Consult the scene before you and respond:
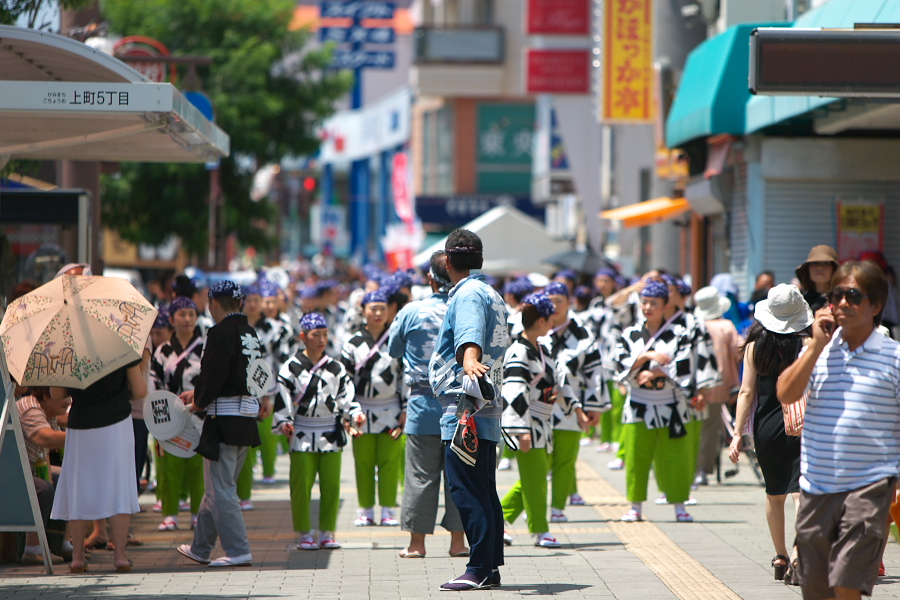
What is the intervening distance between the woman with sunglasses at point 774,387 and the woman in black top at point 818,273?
3.88 ft

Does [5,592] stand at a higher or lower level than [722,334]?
lower

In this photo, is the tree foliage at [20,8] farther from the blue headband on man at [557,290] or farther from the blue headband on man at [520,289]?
the blue headband on man at [520,289]

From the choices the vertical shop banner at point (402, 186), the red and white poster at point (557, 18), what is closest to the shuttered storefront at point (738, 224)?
the red and white poster at point (557, 18)

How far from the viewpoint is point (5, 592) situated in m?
7.22

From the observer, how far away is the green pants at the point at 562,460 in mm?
9828

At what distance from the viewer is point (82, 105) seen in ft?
24.6

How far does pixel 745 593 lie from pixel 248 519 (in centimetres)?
460

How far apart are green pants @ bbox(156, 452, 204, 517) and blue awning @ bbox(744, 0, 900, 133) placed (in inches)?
229

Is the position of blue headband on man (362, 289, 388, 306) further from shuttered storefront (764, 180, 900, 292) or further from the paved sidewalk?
shuttered storefront (764, 180, 900, 292)

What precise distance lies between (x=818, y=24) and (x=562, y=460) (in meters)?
5.41

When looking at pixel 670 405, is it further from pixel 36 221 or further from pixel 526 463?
pixel 36 221

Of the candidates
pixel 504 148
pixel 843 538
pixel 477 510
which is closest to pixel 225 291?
pixel 477 510

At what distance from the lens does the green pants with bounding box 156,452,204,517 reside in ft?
31.9

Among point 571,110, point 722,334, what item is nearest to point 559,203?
point 571,110
